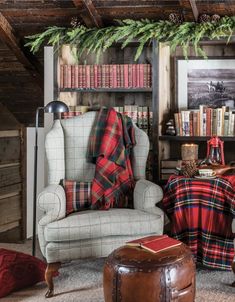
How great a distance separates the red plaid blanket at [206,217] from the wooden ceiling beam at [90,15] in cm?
162

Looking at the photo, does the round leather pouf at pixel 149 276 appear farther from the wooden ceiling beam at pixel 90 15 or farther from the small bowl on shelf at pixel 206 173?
the wooden ceiling beam at pixel 90 15

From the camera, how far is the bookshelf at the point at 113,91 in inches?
173

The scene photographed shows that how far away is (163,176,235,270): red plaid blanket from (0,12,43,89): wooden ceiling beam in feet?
6.92

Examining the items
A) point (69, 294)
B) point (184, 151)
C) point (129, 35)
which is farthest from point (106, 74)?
point (69, 294)

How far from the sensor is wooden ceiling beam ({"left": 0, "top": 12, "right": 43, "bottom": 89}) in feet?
15.2

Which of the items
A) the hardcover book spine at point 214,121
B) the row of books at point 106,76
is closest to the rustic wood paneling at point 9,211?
the row of books at point 106,76

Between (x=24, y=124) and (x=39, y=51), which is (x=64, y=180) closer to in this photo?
(x=39, y=51)

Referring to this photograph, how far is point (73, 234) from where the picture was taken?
3330mm

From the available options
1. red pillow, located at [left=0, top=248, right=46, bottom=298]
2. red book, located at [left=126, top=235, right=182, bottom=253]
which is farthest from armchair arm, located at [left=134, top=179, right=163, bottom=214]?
red pillow, located at [left=0, top=248, right=46, bottom=298]

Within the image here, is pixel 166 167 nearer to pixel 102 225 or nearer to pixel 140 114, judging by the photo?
pixel 140 114

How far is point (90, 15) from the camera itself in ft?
14.2

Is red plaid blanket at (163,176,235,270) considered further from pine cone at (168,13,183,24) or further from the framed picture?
Answer: pine cone at (168,13,183,24)

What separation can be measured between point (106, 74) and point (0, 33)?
3.39 ft

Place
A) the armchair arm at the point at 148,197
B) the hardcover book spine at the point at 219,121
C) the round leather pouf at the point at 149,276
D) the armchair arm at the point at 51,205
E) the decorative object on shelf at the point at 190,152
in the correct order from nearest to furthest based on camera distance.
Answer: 1. the round leather pouf at the point at 149,276
2. the armchair arm at the point at 51,205
3. the armchair arm at the point at 148,197
4. the decorative object on shelf at the point at 190,152
5. the hardcover book spine at the point at 219,121
